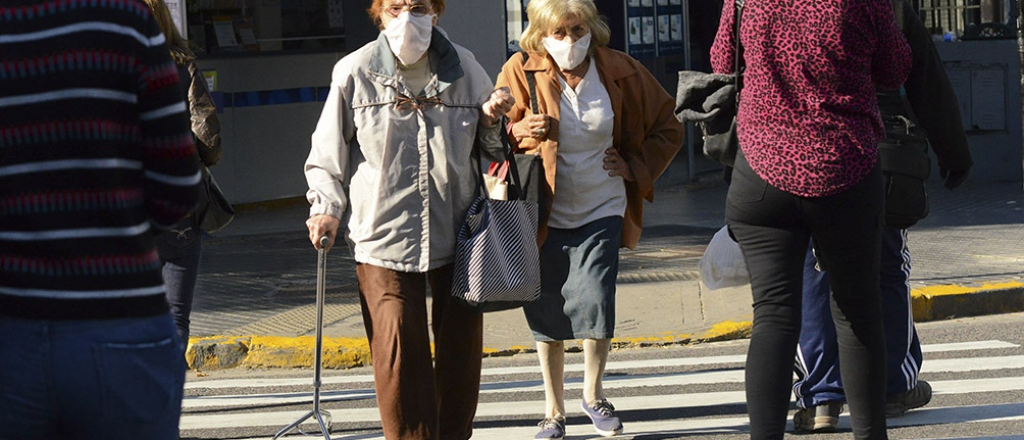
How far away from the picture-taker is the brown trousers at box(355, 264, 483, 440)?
4891mm

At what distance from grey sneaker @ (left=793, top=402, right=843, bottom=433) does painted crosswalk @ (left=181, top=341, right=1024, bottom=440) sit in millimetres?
146

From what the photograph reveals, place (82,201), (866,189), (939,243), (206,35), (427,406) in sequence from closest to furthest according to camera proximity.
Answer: (82,201) → (866,189) → (427,406) → (939,243) → (206,35)

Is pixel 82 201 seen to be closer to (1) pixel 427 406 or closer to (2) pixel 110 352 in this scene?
(2) pixel 110 352

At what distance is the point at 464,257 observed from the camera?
4918mm

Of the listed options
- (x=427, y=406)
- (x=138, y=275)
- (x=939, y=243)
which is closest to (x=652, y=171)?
(x=427, y=406)

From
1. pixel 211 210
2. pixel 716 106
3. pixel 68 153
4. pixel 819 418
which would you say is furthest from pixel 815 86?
pixel 68 153

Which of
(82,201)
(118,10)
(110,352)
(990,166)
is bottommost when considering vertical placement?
(990,166)

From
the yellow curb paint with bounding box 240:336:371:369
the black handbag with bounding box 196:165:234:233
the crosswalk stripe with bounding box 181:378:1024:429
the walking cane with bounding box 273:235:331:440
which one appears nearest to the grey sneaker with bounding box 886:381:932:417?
the crosswalk stripe with bounding box 181:378:1024:429

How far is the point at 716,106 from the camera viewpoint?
15.4 ft

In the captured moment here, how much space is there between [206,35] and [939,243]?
6.88 m

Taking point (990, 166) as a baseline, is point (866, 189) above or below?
above

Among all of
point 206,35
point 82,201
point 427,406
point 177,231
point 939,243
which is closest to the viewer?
point 82,201

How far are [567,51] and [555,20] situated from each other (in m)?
0.13

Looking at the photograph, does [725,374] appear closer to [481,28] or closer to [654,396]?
[654,396]
